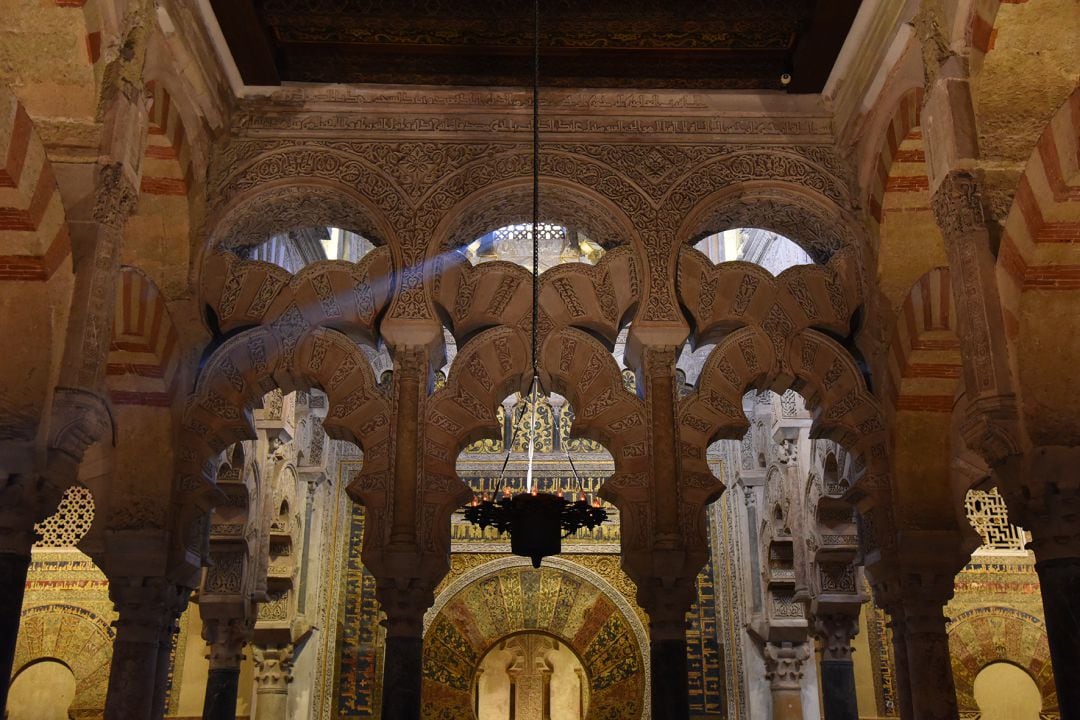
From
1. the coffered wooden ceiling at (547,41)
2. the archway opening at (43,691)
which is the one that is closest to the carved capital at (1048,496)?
the coffered wooden ceiling at (547,41)

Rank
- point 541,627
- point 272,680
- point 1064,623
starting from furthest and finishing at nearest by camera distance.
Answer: point 541,627 < point 272,680 < point 1064,623

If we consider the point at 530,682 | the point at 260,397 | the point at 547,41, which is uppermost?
the point at 547,41

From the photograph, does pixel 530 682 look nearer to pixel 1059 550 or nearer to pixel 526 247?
pixel 526 247

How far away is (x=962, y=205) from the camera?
14.8ft

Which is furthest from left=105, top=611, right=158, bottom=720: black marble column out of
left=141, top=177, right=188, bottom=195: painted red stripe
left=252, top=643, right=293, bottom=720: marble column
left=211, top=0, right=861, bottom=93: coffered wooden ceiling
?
left=252, top=643, right=293, bottom=720: marble column

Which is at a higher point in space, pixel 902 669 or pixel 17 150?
pixel 17 150

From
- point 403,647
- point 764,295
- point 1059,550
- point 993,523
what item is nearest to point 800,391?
point 764,295

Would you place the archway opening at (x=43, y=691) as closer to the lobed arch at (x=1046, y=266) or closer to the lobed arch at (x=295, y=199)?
the lobed arch at (x=295, y=199)

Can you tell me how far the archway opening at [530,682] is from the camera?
10586 millimetres

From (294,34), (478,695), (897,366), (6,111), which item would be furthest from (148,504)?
(478,695)

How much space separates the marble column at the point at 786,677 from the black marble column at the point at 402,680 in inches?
180

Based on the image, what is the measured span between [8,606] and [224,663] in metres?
3.68

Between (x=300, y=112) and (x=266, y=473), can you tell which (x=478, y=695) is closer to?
(x=266, y=473)

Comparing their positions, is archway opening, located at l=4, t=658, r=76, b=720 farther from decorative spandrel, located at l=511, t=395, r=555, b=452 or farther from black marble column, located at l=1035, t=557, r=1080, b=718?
black marble column, located at l=1035, t=557, r=1080, b=718
